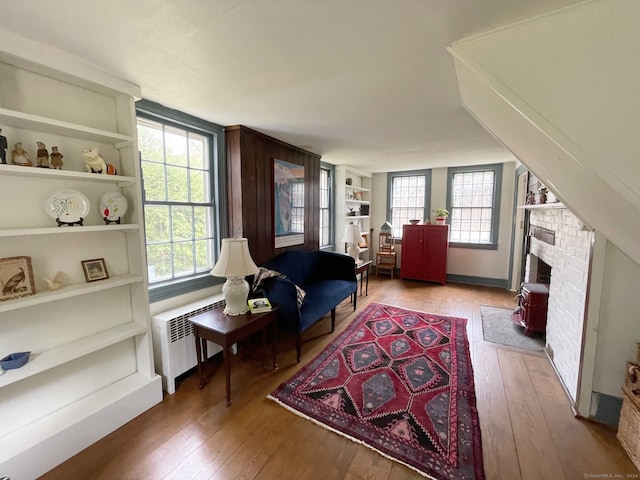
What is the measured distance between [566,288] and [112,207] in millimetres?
3585

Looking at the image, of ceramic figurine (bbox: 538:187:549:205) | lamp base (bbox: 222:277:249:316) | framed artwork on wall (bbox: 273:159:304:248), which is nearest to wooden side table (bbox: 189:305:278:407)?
lamp base (bbox: 222:277:249:316)

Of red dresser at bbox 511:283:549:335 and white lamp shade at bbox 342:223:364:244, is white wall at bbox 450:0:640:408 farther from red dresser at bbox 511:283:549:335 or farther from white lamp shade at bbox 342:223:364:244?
white lamp shade at bbox 342:223:364:244

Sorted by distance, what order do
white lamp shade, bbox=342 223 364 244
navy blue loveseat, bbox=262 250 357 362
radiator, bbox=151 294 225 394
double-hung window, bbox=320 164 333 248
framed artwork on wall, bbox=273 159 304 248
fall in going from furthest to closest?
double-hung window, bbox=320 164 333 248 < white lamp shade, bbox=342 223 364 244 < framed artwork on wall, bbox=273 159 304 248 < navy blue loveseat, bbox=262 250 357 362 < radiator, bbox=151 294 225 394

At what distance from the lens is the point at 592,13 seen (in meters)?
0.93

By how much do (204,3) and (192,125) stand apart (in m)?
1.56

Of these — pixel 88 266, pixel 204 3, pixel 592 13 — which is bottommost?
pixel 88 266

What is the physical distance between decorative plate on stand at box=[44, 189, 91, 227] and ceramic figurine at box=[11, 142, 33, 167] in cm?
20

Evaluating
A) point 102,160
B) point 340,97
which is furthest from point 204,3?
point 102,160

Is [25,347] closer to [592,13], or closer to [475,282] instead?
[592,13]

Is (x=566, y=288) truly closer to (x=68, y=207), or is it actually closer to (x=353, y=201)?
(x=353, y=201)

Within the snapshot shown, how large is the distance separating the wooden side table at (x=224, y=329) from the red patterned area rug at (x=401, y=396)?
0.50 m

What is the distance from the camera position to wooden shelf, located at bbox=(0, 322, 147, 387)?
4.58 ft

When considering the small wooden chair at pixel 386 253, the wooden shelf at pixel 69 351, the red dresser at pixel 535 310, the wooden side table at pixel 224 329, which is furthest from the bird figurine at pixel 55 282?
the small wooden chair at pixel 386 253

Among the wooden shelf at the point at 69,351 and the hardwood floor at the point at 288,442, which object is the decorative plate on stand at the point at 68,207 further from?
the hardwood floor at the point at 288,442
